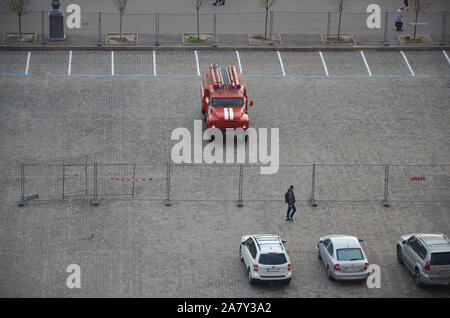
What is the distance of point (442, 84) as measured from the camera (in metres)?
43.8

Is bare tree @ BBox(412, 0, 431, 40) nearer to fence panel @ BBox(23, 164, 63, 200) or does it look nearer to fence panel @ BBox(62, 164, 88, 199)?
fence panel @ BBox(62, 164, 88, 199)

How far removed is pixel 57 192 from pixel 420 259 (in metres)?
13.7

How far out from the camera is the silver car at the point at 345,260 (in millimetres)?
29422

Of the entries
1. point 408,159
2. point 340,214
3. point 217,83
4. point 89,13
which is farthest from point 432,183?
point 89,13

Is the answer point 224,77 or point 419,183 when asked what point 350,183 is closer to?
point 419,183

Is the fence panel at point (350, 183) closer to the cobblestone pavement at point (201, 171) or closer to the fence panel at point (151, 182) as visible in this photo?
the cobblestone pavement at point (201, 171)

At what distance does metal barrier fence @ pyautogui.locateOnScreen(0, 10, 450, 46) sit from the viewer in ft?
155

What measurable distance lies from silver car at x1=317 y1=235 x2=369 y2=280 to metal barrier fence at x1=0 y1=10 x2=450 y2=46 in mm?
19236

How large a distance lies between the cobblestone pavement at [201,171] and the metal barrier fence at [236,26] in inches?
70.8

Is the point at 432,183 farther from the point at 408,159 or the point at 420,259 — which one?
the point at 420,259

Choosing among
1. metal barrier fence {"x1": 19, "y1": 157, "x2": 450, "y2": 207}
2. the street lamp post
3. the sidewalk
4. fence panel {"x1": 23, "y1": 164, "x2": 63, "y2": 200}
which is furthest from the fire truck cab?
the street lamp post

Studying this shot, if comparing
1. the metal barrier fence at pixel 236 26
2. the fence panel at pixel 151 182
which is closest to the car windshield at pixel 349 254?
the fence panel at pixel 151 182

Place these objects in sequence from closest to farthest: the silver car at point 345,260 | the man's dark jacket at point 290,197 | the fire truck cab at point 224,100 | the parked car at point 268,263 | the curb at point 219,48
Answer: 1. the parked car at point 268,263
2. the silver car at point 345,260
3. the man's dark jacket at point 290,197
4. the fire truck cab at point 224,100
5. the curb at point 219,48

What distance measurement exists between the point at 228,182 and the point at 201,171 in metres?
1.29
